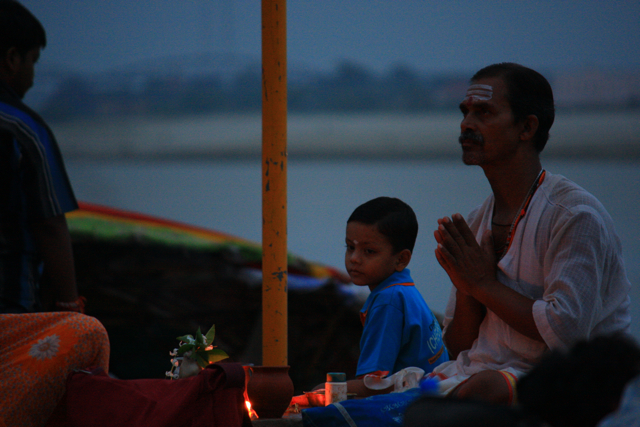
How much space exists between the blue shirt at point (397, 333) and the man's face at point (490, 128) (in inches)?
24.1

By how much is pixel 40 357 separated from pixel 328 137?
2859 mm

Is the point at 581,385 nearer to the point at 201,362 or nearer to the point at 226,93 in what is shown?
the point at 201,362

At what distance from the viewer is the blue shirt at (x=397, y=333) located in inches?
93.7

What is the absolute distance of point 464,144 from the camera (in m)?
2.26

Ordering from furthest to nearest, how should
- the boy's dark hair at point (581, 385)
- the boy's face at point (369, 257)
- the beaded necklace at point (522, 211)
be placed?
the boy's face at point (369, 257), the beaded necklace at point (522, 211), the boy's dark hair at point (581, 385)

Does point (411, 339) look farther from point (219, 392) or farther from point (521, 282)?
point (219, 392)

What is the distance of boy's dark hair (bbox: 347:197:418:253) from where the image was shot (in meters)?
2.63

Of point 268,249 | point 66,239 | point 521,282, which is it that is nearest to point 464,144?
point 521,282

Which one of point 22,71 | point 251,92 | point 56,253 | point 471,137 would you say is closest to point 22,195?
point 56,253

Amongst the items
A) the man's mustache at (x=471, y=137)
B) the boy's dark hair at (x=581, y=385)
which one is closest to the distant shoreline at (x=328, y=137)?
the man's mustache at (x=471, y=137)

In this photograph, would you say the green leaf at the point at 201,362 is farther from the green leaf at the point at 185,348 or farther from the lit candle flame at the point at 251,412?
the lit candle flame at the point at 251,412

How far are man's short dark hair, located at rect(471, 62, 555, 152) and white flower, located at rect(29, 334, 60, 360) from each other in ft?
6.31

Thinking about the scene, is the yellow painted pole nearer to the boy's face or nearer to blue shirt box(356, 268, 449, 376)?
the boy's face

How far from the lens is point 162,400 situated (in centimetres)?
227
